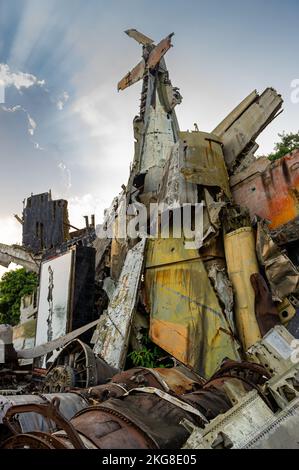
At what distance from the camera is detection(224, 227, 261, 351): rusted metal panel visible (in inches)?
271

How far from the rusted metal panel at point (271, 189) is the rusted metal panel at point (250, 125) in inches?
38.9

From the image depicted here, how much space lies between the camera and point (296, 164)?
27.8 feet

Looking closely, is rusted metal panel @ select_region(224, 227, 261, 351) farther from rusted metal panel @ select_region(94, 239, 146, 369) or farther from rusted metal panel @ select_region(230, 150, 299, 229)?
rusted metal panel @ select_region(94, 239, 146, 369)

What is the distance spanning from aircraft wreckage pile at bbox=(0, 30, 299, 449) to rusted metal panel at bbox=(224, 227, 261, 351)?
2 centimetres

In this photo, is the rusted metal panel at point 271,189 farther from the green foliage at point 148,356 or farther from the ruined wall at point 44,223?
the ruined wall at point 44,223

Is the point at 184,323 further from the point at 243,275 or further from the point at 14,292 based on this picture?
the point at 14,292

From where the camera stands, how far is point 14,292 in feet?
72.0

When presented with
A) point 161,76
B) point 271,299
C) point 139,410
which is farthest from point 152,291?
point 161,76

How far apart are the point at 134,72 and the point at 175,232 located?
1373 cm

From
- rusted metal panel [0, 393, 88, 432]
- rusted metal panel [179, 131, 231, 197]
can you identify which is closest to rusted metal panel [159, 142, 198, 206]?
rusted metal panel [179, 131, 231, 197]

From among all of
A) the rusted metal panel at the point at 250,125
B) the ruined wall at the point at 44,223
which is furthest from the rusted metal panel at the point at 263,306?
the ruined wall at the point at 44,223

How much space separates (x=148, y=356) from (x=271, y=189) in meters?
4.78
